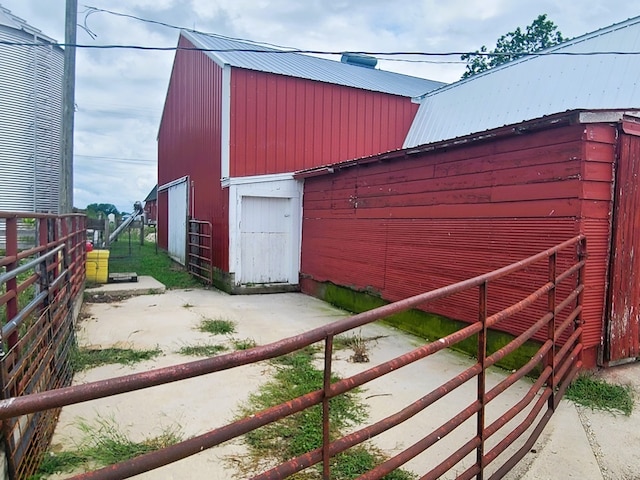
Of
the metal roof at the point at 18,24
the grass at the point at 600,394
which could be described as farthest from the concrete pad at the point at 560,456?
the metal roof at the point at 18,24

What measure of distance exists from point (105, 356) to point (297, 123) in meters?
6.43

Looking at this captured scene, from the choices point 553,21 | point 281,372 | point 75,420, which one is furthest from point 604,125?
point 553,21

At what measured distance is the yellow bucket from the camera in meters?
8.30

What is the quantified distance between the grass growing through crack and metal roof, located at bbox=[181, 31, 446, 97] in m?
6.38

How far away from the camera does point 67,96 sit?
711 centimetres

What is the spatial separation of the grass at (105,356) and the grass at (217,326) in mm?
Answer: 885

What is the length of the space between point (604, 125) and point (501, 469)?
2929mm

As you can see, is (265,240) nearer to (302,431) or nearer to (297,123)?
(297,123)

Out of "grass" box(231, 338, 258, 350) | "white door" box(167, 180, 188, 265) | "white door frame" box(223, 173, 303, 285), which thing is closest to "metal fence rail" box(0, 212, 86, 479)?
"grass" box(231, 338, 258, 350)

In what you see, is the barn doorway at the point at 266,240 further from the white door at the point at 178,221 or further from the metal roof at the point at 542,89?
the metal roof at the point at 542,89

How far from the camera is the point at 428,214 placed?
522cm

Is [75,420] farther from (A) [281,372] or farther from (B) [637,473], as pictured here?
(B) [637,473]

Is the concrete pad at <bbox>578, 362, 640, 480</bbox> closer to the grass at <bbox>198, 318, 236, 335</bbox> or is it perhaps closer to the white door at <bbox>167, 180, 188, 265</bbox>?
the grass at <bbox>198, 318, 236, 335</bbox>

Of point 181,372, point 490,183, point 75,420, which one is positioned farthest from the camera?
point 490,183
